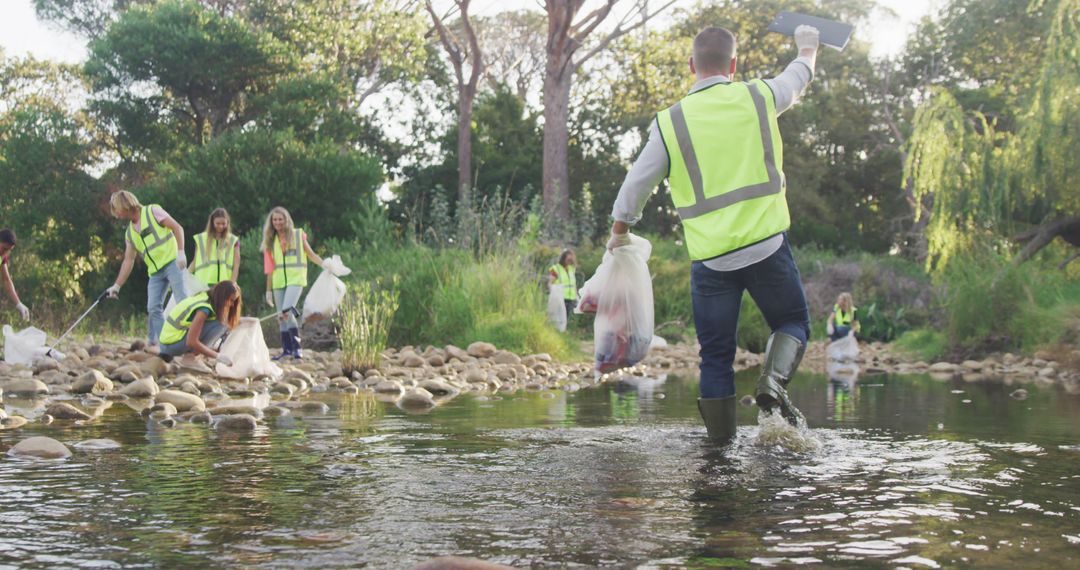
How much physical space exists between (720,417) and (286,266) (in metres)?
8.17

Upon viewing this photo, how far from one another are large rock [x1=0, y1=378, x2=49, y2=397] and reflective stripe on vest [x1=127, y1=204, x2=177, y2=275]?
11.0 ft

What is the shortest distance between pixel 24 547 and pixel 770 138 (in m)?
3.56

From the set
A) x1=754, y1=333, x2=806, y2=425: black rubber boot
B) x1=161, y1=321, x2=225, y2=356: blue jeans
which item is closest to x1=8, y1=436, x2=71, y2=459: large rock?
x1=754, y1=333, x2=806, y2=425: black rubber boot

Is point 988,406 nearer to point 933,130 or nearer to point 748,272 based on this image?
point 748,272

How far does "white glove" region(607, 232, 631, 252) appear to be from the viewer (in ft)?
20.3

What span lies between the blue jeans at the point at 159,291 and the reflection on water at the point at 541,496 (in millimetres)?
5475

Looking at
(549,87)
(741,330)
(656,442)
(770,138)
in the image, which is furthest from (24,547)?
(549,87)

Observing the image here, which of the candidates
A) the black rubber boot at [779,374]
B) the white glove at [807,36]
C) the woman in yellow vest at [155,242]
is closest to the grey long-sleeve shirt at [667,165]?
the white glove at [807,36]

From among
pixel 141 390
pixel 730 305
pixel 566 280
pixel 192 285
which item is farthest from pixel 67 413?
pixel 566 280

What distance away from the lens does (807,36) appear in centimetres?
582

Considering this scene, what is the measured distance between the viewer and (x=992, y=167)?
1716 centimetres

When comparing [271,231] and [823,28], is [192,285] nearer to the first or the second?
A: [271,231]

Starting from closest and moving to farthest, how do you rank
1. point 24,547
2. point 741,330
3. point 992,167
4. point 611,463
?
→ point 24,547 < point 611,463 < point 992,167 < point 741,330

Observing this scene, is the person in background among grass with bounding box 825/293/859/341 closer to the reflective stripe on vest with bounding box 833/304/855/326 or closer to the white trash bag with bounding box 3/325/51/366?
the reflective stripe on vest with bounding box 833/304/855/326
